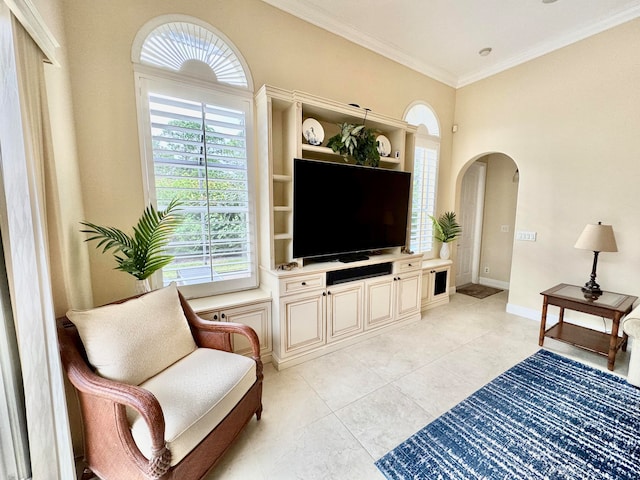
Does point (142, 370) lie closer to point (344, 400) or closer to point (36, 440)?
point (36, 440)

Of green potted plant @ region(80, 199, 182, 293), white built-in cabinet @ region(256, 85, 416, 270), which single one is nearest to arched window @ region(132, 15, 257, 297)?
white built-in cabinet @ region(256, 85, 416, 270)

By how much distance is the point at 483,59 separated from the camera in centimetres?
362

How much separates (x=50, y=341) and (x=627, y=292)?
15.9ft

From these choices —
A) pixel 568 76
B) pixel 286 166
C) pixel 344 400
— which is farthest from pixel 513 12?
pixel 344 400

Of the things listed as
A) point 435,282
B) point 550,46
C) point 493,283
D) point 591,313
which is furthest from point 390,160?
point 493,283

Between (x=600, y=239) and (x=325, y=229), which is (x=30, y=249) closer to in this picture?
(x=325, y=229)

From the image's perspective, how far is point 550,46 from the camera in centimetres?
323

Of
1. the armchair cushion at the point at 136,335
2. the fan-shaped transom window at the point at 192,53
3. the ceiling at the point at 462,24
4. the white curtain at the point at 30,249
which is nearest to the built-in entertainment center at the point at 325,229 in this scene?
the fan-shaped transom window at the point at 192,53

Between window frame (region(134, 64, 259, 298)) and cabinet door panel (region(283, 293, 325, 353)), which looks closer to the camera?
window frame (region(134, 64, 259, 298))

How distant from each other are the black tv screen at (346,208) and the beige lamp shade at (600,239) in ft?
5.93

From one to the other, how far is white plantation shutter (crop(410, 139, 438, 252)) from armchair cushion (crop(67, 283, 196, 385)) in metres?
3.26

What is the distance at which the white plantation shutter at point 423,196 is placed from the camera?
395 cm

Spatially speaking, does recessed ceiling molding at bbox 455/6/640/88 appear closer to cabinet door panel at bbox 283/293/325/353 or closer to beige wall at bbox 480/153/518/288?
beige wall at bbox 480/153/518/288

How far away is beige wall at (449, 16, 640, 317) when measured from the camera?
9.25 feet
